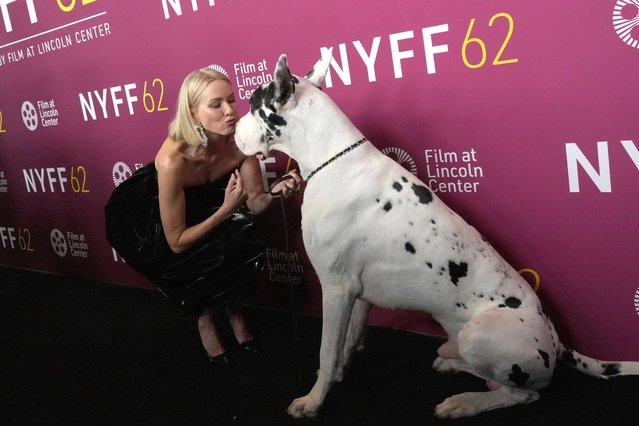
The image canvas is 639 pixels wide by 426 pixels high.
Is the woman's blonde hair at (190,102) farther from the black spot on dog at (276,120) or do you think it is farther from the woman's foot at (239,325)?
the woman's foot at (239,325)

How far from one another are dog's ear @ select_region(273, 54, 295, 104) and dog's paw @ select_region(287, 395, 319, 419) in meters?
1.18

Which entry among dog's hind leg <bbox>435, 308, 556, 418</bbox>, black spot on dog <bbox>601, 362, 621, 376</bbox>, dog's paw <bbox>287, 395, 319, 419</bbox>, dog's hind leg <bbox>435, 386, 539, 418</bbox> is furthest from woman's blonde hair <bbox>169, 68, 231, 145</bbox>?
black spot on dog <bbox>601, 362, 621, 376</bbox>

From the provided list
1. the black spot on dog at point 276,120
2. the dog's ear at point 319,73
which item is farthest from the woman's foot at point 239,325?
the dog's ear at point 319,73

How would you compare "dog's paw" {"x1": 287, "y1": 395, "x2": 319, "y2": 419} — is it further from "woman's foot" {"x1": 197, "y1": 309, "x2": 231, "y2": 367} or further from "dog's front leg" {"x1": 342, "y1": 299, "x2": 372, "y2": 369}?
"woman's foot" {"x1": 197, "y1": 309, "x2": 231, "y2": 367}

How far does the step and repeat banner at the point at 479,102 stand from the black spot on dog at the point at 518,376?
0.59 m

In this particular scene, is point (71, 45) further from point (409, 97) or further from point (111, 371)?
point (409, 97)

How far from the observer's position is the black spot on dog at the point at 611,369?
2.16 m

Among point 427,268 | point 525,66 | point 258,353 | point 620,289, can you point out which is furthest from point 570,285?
point 258,353

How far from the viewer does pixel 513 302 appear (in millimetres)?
2047

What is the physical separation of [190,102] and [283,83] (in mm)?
714

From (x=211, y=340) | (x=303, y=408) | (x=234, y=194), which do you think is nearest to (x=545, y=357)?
(x=303, y=408)

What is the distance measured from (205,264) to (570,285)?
5.51ft

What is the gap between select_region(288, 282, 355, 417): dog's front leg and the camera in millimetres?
2174

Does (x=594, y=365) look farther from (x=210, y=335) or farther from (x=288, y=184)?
(x=210, y=335)
